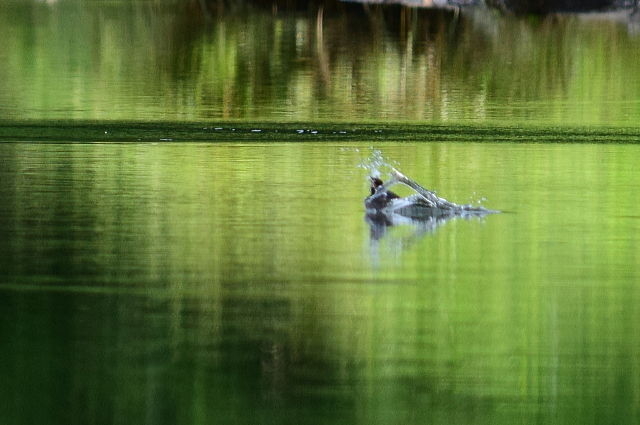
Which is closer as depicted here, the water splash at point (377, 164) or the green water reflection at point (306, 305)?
the green water reflection at point (306, 305)

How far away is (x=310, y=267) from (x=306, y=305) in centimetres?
162

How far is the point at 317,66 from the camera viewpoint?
5009cm

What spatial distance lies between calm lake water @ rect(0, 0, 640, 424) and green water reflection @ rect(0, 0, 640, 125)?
44 centimetres

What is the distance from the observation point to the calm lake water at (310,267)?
9.62 metres

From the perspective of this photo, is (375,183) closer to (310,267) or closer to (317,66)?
(310,267)

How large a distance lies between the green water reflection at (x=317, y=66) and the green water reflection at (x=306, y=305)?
13079 mm

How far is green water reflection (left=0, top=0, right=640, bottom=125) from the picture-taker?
34.2 m

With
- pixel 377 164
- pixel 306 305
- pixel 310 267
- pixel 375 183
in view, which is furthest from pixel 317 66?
pixel 306 305

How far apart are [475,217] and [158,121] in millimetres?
13717

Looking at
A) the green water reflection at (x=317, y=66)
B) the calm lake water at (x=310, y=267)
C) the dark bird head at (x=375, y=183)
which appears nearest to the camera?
the calm lake water at (x=310, y=267)

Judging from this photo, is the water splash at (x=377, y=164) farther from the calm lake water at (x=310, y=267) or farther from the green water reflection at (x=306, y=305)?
the green water reflection at (x=306, y=305)

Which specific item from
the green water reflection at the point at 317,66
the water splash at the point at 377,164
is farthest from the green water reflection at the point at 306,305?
the green water reflection at the point at 317,66

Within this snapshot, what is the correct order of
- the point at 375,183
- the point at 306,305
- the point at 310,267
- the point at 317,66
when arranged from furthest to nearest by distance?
the point at 317,66
the point at 375,183
the point at 310,267
the point at 306,305

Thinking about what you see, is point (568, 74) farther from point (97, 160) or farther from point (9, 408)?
point (9, 408)
